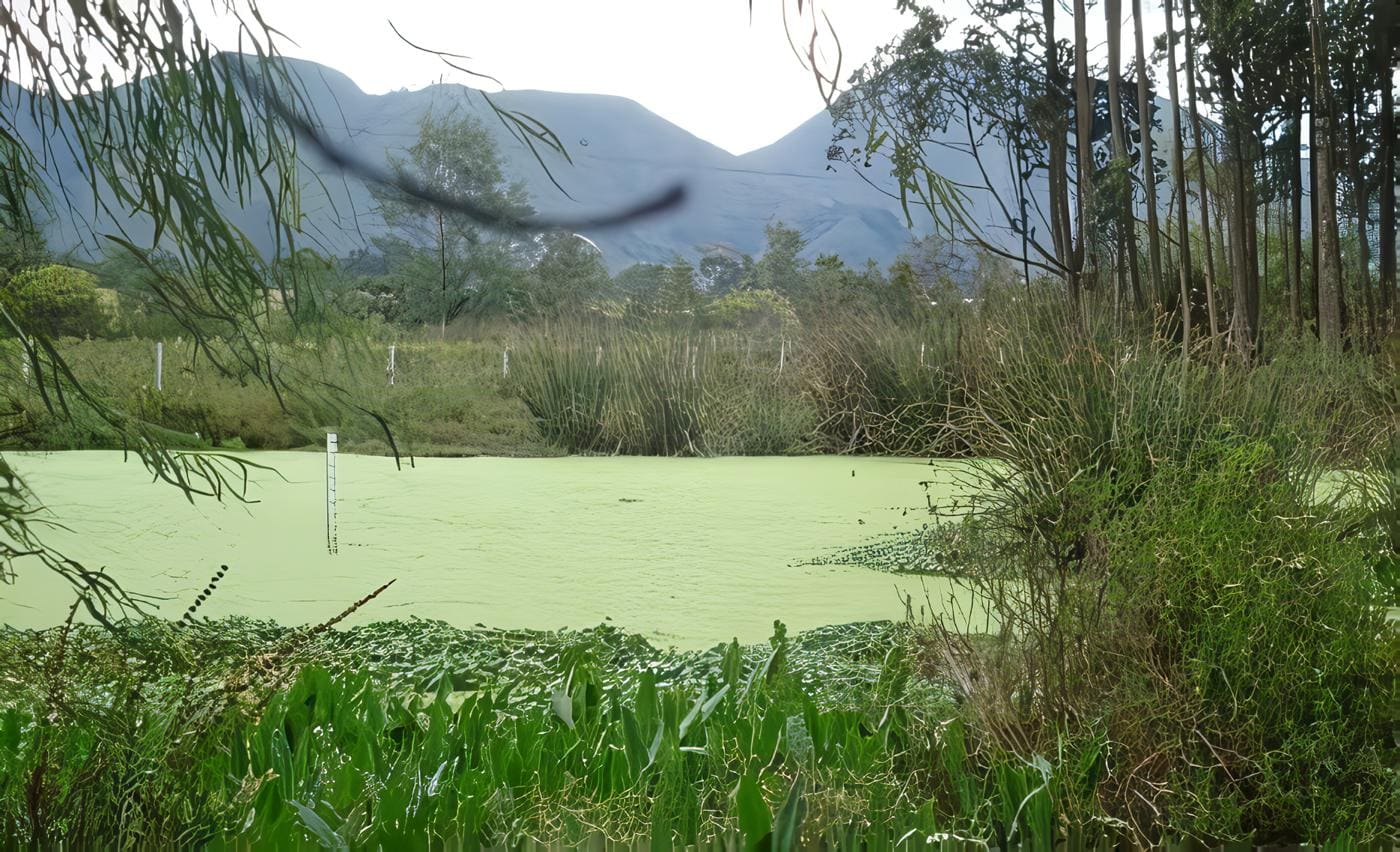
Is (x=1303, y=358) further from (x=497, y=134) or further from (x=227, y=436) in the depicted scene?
(x=227, y=436)

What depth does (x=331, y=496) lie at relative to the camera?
237 centimetres

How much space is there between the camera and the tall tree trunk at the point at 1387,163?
69.4 inches

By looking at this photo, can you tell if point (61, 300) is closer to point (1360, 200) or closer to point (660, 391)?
point (660, 391)

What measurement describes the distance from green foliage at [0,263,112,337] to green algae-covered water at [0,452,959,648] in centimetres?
29

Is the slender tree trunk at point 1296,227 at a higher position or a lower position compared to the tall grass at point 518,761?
higher

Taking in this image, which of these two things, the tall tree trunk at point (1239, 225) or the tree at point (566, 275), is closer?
the tall tree trunk at point (1239, 225)

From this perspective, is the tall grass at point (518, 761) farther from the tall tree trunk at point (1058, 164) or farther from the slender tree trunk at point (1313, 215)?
the slender tree trunk at point (1313, 215)

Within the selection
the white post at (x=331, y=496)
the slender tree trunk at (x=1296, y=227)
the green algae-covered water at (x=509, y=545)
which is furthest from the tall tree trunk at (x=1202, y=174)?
the white post at (x=331, y=496)

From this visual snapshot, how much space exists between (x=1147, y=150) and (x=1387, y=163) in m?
0.40

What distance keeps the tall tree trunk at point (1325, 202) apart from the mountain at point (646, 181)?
27 centimetres

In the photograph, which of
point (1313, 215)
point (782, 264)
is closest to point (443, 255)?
point (782, 264)

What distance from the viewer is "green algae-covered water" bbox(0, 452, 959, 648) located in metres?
2.13

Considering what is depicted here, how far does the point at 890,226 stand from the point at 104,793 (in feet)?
5.47

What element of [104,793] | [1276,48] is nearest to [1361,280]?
[1276,48]
